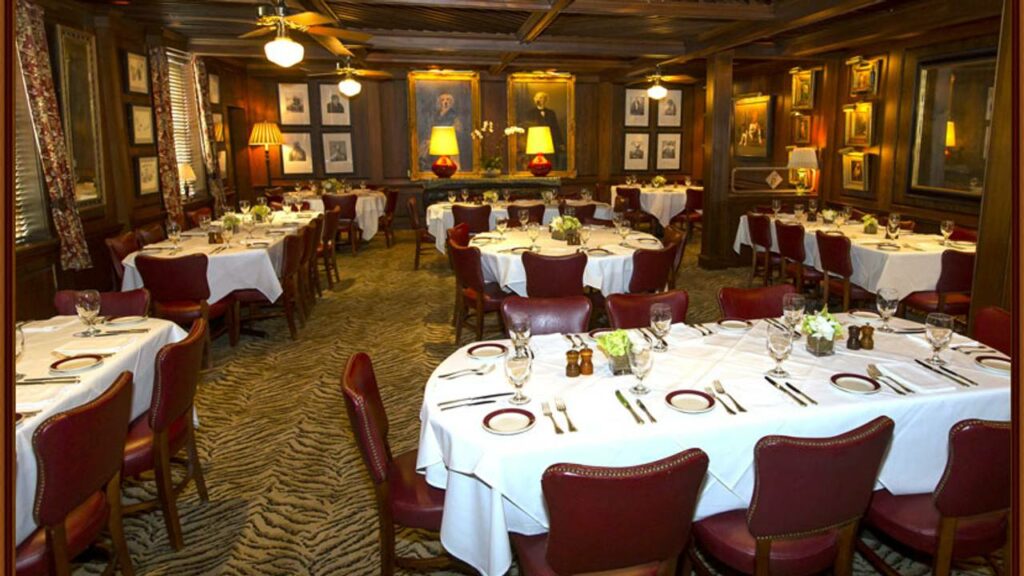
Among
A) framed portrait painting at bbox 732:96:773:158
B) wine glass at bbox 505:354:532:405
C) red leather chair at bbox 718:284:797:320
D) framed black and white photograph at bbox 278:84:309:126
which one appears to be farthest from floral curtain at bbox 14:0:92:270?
framed portrait painting at bbox 732:96:773:158

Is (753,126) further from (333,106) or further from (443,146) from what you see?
(333,106)

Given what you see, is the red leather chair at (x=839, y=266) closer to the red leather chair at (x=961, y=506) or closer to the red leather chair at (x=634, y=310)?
the red leather chair at (x=634, y=310)

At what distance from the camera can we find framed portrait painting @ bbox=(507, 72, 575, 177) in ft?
39.0

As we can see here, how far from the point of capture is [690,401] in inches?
93.1

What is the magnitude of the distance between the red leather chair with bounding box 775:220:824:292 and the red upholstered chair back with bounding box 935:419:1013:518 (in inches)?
161

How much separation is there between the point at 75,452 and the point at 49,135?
4.17 m

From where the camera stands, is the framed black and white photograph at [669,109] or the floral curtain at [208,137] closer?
the floral curtain at [208,137]

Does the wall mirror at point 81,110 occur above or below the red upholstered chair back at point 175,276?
Answer: above

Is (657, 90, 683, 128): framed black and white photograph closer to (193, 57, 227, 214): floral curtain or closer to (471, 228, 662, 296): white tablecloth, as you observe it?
(193, 57, 227, 214): floral curtain

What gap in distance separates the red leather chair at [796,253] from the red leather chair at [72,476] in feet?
17.7

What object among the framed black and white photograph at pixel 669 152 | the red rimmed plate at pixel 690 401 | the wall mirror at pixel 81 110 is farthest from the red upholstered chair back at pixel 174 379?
the framed black and white photograph at pixel 669 152

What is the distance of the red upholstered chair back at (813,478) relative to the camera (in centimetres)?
183

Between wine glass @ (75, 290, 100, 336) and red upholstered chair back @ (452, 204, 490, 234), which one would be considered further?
red upholstered chair back @ (452, 204, 490, 234)

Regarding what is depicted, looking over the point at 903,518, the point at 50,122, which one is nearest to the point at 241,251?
the point at 50,122
